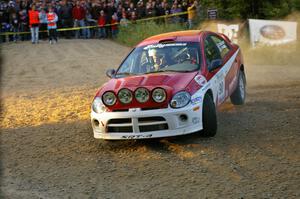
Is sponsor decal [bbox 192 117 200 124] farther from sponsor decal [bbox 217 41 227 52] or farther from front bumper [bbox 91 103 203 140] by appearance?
sponsor decal [bbox 217 41 227 52]

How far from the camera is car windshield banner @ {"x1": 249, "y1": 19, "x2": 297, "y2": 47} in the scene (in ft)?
60.6

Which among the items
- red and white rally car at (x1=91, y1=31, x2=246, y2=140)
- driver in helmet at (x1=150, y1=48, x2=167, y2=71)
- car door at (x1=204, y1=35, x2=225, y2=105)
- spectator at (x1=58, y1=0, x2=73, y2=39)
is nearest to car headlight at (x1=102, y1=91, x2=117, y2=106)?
red and white rally car at (x1=91, y1=31, x2=246, y2=140)

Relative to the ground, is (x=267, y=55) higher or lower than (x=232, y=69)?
lower

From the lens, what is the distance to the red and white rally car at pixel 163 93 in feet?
24.7

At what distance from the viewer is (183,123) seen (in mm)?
7562

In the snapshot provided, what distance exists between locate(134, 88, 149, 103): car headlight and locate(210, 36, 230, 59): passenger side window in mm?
2361

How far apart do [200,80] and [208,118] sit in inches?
23.6

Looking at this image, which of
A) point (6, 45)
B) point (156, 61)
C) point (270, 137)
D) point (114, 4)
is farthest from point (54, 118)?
point (114, 4)

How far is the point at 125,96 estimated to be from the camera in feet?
25.1

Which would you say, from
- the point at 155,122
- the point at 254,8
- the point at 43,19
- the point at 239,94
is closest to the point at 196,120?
the point at 155,122

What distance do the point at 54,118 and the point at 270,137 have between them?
440cm

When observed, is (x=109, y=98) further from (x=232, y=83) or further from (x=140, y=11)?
(x=140, y=11)

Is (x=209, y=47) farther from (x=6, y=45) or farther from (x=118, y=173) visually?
(x=6, y=45)

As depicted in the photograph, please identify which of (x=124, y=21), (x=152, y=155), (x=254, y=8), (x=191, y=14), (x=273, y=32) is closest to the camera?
(x=152, y=155)
